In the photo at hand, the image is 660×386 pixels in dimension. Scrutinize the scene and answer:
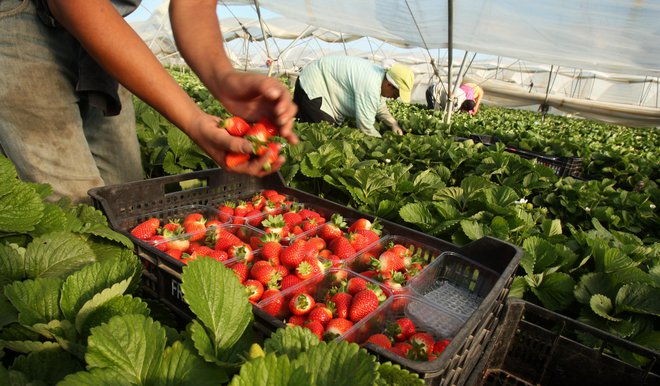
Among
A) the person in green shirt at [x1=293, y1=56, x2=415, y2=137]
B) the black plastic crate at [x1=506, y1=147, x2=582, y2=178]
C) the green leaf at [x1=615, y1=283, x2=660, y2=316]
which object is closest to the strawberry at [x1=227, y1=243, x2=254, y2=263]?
the green leaf at [x1=615, y1=283, x2=660, y2=316]

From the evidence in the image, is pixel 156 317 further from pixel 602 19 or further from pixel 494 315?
pixel 602 19

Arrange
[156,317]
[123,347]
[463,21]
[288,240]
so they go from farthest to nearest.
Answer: [463,21] → [288,240] → [156,317] → [123,347]

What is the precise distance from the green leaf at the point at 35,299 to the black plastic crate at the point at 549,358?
1.11 m

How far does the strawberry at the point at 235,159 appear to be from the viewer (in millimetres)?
1224

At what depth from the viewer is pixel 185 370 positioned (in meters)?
0.69

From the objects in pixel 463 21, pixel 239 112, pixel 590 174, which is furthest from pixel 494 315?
pixel 463 21

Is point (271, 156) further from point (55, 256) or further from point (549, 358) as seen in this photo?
point (549, 358)

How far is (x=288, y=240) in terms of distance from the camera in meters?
1.79

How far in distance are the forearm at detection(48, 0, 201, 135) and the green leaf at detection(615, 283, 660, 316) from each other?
64.4 inches

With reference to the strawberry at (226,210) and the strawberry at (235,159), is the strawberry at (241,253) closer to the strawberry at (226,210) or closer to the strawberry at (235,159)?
the strawberry at (226,210)

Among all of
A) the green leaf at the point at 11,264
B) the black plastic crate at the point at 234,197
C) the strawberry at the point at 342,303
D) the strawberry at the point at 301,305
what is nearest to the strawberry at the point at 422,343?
the black plastic crate at the point at 234,197

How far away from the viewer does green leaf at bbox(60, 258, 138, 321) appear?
0.84m

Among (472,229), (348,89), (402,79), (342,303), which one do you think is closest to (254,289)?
(342,303)

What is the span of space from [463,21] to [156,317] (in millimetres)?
6830
